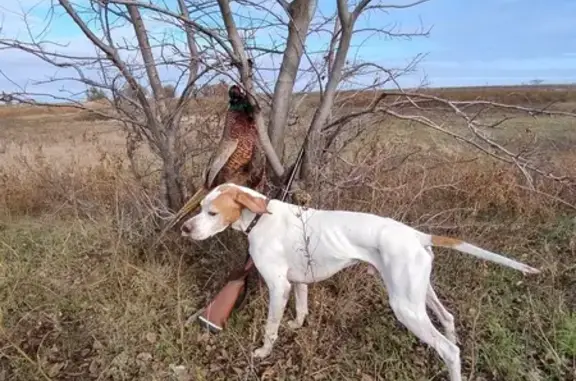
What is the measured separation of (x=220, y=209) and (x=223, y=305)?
0.86 metres

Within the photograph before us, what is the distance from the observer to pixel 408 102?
14.2ft

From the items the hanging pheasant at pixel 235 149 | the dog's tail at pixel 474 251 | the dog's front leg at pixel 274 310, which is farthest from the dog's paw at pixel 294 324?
the dog's tail at pixel 474 251

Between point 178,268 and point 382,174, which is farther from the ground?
point 382,174

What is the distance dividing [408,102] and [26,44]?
3.00m

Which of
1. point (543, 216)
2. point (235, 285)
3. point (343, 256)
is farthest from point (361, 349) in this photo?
point (543, 216)

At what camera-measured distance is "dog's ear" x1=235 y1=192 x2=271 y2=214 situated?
11.5ft

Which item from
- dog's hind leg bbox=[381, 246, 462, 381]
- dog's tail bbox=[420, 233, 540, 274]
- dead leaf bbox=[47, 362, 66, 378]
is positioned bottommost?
dead leaf bbox=[47, 362, 66, 378]

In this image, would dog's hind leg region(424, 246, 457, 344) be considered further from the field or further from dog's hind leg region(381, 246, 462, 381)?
dog's hind leg region(381, 246, 462, 381)

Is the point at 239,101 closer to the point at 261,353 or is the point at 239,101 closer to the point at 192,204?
the point at 192,204

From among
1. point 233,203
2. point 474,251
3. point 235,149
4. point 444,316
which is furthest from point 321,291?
point 474,251

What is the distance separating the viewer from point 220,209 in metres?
3.50

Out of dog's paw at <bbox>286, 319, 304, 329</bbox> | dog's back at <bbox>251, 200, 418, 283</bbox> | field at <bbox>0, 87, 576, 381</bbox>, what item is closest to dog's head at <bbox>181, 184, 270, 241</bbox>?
dog's back at <bbox>251, 200, 418, 283</bbox>

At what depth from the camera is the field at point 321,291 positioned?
363 centimetres

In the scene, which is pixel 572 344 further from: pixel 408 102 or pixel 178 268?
pixel 178 268
